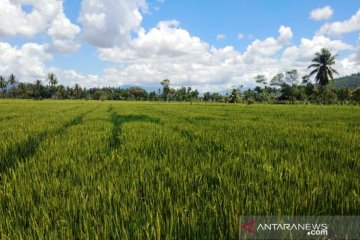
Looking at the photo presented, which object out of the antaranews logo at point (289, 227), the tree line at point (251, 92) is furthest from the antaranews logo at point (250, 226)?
the tree line at point (251, 92)

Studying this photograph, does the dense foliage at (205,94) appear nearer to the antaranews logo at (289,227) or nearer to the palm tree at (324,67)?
the palm tree at (324,67)

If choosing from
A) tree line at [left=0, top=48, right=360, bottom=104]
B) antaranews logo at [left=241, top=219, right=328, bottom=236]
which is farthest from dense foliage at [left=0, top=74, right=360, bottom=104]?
antaranews logo at [left=241, top=219, right=328, bottom=236]

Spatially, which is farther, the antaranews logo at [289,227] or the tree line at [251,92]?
the tree line at [251,92]

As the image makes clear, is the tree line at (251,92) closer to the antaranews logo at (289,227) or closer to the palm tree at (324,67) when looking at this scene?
the palm tree at (324,67)

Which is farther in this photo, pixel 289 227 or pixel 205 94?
pixel 205 94

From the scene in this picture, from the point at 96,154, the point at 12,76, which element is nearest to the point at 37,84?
the point at 12,76

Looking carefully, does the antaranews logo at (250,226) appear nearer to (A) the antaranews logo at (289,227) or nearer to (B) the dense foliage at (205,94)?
(A) the antaranews logo at (289,227)

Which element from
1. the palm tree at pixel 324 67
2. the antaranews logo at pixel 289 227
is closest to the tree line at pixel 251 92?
the palm tree at pixel 324 67

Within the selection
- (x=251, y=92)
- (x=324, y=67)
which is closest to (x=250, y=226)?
(x=324, y=67)

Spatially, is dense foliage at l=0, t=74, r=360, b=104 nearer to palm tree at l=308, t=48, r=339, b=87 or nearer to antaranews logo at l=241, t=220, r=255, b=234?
palm tree at l=308, t=48, r=339, b=87

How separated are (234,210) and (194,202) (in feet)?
1.13

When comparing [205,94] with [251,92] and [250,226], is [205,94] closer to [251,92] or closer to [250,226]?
[251,92]

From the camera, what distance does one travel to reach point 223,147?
4.36 m

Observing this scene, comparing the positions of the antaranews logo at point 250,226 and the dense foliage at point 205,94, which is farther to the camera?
the dense foliage at point 205,94
